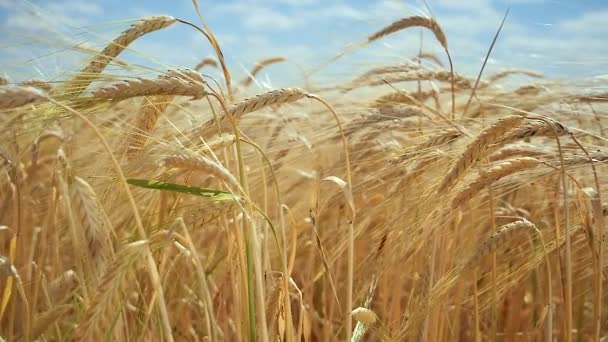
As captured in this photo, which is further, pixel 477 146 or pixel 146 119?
pixel 146 119

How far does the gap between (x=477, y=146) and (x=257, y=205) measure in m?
0.57

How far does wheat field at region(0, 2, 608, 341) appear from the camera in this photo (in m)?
1.15

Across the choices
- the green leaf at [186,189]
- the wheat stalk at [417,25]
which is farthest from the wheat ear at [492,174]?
the wheat stalk at [417,25]

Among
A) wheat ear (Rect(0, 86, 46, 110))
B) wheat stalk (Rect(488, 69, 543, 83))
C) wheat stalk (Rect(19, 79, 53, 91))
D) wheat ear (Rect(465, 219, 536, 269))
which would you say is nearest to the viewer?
wheat ear (Rect(0, 86, 46, 110))

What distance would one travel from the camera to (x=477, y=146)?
137 cm

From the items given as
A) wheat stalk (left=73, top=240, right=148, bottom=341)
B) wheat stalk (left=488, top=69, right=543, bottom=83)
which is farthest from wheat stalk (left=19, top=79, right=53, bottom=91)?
wheat stalk (left=488, top=69, right=543, bottom=83)

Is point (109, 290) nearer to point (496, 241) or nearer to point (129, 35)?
point (129, 35)

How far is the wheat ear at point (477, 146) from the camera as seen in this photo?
1359mm

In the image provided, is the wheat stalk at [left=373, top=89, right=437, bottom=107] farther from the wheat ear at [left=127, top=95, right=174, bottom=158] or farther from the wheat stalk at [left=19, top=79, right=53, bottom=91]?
the wheat stalk at [left=19, top=79, right=53, bottom=91]

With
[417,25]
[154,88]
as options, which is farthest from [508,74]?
[154,88]

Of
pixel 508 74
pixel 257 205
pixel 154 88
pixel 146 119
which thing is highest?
pixel 154 88

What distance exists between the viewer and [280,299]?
4.57ft

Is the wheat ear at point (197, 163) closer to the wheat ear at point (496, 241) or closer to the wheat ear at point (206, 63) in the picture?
the wheat ear at point (496, 241)

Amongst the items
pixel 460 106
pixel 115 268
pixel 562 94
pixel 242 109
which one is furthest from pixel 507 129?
pixel 460 106
